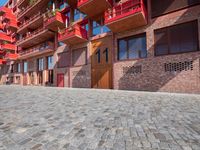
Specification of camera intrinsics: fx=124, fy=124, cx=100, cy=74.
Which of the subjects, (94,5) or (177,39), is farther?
(94,5)

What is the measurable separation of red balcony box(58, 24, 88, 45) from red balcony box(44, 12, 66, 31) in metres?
2.51

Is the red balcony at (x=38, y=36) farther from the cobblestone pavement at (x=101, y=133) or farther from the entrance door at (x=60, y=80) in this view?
the cobblestone pavement at (x=101, y=133)

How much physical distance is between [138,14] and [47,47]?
49.2 ft

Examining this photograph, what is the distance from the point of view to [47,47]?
64.9 ft

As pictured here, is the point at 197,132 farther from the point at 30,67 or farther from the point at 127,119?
the point at 30,67

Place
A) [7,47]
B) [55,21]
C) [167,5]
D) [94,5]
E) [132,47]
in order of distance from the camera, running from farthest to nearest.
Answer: [7,47]
[55,21]
[94,5]
[132,47]
[167,5]

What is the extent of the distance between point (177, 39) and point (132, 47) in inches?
150

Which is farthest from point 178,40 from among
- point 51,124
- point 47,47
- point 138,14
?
point 47,47

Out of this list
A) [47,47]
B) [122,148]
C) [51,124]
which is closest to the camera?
[122,148]

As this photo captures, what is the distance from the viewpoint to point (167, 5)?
10602 millimetres

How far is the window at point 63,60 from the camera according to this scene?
17875 mm

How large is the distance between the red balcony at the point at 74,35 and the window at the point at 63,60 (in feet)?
8.38

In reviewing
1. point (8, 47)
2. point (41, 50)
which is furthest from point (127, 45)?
point (8, 47)

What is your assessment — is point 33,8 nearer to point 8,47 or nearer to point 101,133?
point 8,47
